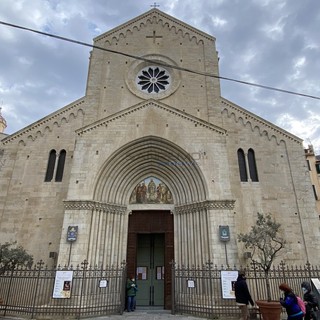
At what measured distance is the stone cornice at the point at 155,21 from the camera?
18938 mm

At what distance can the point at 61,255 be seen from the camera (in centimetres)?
1105

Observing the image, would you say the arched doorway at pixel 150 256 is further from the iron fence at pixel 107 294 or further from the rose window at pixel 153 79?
the rose window at pixel 153 79

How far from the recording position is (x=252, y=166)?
14664 mm

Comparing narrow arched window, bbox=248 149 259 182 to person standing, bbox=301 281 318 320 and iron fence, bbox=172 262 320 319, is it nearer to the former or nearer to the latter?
iron fence, bbox=172 262 320 319

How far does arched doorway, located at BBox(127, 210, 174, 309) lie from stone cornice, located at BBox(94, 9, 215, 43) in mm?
13042

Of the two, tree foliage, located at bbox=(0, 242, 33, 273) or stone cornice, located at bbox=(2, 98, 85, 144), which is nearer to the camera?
tree foliage, located at bbox=(0, 242, 33, 273)

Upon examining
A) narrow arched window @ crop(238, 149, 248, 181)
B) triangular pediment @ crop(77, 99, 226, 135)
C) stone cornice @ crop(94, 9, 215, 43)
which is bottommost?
narrow arched window @ crop(238, 149, 248, 181)

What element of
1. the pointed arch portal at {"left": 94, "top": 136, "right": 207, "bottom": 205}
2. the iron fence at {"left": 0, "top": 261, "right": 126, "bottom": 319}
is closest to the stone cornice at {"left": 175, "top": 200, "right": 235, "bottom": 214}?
the pointed arch portal at {"left": 94, "top": 136, "right": 207, "bottom": 205}

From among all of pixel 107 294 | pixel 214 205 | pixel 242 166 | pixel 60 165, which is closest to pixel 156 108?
pixel 242 166

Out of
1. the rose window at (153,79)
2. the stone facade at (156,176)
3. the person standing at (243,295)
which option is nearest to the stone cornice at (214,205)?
the stone facade at (156,176)

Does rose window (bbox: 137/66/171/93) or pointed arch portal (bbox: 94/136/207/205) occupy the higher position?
rose window (bbox: 137/66/171/93)

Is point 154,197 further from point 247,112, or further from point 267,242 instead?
point 247,112

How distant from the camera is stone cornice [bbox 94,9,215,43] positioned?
18938 mm

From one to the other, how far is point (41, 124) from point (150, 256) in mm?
10035
